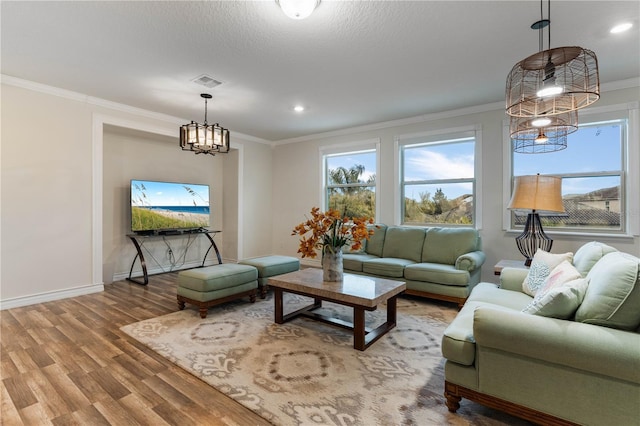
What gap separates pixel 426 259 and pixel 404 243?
1.32ft

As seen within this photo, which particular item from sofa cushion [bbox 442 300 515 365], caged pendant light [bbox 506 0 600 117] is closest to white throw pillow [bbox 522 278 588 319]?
sofa cushion [bbox 442 300 515 365]

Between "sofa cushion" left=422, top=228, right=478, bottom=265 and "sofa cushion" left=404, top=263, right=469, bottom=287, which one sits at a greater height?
"sofa cushion" left=422, top=228, right=478, bottom=265

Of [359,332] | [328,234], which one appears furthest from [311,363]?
[328,234]

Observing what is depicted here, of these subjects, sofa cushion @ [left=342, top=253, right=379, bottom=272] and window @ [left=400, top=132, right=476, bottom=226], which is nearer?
sofa cushion @ [left=342, top=253, right=379, bottom=272]

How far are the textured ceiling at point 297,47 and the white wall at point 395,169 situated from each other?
388 millimetres

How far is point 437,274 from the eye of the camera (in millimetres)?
3785

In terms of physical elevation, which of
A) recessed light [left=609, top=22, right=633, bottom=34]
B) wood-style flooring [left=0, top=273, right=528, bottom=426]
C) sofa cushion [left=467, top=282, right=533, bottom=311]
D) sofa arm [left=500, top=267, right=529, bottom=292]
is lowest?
wood-style flooring [left=0, top=273, right=528, bottom=426]

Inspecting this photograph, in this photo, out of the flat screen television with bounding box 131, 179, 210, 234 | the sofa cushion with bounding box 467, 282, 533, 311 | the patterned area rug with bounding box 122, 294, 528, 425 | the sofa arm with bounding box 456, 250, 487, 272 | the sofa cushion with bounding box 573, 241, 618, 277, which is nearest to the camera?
the patterned area rug with bounding box 122, 294, 528, 425

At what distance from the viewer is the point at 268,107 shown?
182 inches

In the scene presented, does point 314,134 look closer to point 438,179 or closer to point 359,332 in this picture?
point 438,179

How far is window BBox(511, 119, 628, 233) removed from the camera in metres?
3.74

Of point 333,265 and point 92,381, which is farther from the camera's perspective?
point 333,265

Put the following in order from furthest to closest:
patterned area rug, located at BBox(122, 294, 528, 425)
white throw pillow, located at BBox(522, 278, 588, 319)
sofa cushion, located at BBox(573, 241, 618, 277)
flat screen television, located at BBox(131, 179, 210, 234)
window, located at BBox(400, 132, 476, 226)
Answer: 1. flat screen television, located at BBox(131, 179, 210, 234)
2. window, located at BBox(400, 132, 476, 226)
3. sofa cushion, located at BBox(573, 241, 618, 277)
4. patterned area rug, located at BBox(122, 294, 528, 425)
5. white throw pillow, located at BBox(522, 278, 588, 319)

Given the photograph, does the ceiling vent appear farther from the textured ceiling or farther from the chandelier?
the chandelier
